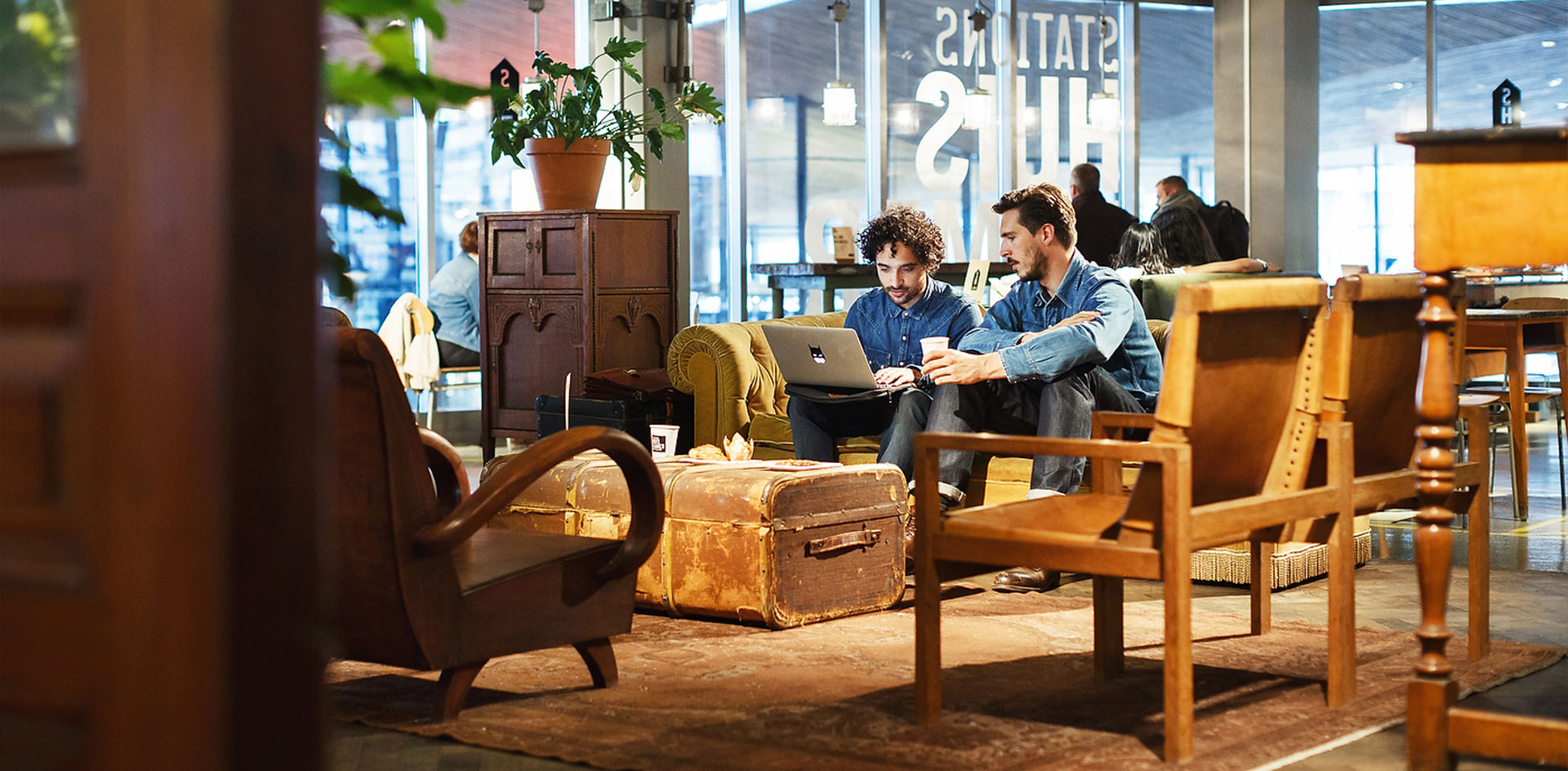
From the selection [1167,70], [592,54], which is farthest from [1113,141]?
[592,54]

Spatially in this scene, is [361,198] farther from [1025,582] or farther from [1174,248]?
[1174,248]

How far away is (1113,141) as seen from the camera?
1239cm

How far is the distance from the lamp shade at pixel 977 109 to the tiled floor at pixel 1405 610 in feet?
15.4

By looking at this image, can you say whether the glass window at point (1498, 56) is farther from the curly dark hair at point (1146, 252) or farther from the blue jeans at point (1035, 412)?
the blue jeans at point (1035, 412)

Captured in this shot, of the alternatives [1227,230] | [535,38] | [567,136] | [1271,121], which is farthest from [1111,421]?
[1271,121]

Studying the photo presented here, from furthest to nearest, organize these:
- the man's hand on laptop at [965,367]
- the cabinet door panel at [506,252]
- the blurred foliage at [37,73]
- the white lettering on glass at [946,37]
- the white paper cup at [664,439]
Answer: the white lettering on glass at [946,37] → the cabinet door panel at [506,252] → the white paper cup at [664,439] → the man's hand on laptop at [965,367] → the blurred foliage at [37,73]

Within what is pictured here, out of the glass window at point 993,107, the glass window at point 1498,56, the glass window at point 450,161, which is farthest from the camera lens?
the glass window at point 1498,56

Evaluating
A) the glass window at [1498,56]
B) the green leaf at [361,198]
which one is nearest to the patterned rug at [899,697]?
the green leaf at [361,198]

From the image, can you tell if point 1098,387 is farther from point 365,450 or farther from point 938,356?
point 365,450

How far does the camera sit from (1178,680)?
2.74m

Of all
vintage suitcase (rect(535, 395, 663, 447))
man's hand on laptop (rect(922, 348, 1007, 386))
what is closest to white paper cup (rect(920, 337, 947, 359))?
man's hand on laptop (rect(922, 348, 1007, 386))

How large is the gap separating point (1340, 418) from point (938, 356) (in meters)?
1.62

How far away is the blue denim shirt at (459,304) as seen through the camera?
8742mm

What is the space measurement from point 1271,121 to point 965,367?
8.82m
